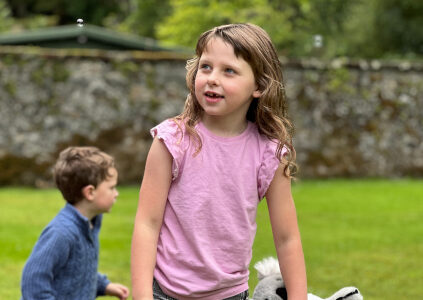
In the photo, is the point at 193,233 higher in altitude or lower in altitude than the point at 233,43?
lower

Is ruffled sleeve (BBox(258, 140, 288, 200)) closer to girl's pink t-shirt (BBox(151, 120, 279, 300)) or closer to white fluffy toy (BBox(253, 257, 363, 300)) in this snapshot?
girl's pink t-shirt (BBox(151, 120, 279, 300))

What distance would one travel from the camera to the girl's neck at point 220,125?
2.63 metres

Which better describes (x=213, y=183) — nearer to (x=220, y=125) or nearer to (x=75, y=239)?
(x=220, y=125)

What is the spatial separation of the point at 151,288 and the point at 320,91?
11.4 metres

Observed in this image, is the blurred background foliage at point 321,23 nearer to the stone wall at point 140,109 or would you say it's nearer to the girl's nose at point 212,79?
the stone wall at point 140,109

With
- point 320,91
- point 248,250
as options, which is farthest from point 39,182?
point 248,250

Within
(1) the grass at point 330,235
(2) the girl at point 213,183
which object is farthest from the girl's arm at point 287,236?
(1) the grass at point 330,235

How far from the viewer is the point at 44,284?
3.48 m

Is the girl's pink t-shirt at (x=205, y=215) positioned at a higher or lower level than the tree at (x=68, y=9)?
higher

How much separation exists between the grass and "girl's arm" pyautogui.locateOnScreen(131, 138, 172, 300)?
9.84 feet

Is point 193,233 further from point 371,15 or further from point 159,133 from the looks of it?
point 371,15

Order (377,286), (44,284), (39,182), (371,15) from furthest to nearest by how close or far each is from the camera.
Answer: (371,15) → (39,182) → (377,286) → (44,284)

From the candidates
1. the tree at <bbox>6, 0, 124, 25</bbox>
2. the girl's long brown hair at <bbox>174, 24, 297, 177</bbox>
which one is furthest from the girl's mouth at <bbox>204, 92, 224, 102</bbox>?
the tree at <bbox>6, 0, 124, 25</bbox>

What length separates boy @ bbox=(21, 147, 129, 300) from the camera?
3502 millimetres
